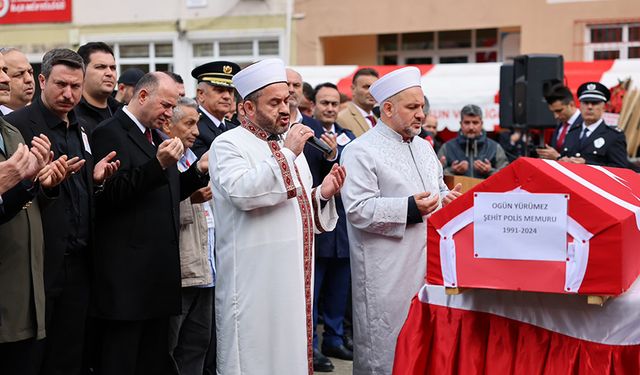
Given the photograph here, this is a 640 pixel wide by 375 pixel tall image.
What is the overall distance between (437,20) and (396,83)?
41.9ft

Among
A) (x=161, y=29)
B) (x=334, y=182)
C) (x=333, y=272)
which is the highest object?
(x=161, y=29)

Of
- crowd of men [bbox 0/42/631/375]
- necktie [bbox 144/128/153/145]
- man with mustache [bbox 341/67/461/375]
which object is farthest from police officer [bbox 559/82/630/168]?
necktie [bbox 144/128/153/145]

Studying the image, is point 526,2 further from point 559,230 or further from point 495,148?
point 559,230

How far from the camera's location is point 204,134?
6125 mm

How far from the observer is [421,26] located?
18.0 metres

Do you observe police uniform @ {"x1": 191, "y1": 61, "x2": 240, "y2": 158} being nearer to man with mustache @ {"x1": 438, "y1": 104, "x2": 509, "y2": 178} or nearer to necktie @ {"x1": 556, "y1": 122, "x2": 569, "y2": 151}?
man with mustache @ {"x1": 438, "y1": 104, "x2": 509, "y2": 178}

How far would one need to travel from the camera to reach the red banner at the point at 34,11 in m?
20.6

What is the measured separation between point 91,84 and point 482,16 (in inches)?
491

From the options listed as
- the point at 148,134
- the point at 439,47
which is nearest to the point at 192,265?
the point at 148,134

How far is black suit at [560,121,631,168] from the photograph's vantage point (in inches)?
357

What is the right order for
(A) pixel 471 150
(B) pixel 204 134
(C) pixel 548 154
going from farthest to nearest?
(A) pixel 471 150, (C) pixel 548 154, (B) pixel 204 134

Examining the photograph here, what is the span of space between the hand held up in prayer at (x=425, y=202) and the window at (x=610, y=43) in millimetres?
12724

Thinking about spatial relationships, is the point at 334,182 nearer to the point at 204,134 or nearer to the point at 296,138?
the point at 296,138

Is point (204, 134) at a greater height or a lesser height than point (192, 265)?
greater
